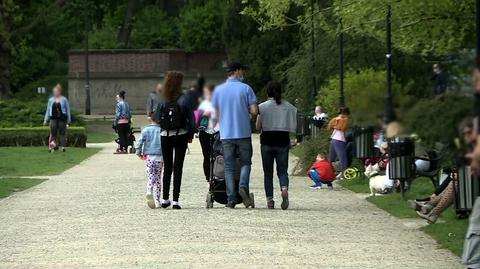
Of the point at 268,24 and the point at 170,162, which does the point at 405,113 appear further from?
the point at 268,24

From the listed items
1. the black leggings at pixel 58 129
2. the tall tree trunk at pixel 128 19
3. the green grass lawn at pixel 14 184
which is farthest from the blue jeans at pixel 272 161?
the black leggings at pixel 58 129

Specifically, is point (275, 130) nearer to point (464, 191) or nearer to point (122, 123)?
point (464, 191)

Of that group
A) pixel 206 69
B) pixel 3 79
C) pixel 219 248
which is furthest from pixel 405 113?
pixel 3 79

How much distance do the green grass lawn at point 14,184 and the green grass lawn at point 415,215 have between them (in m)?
6.10

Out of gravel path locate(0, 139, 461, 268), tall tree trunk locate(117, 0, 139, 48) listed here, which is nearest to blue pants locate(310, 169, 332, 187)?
gravel path locate(0, 139, 461, 268)

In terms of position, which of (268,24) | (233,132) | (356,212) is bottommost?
(356,212)

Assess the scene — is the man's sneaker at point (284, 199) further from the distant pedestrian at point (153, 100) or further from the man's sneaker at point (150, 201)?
the distant pedestrian at point (153, 100)

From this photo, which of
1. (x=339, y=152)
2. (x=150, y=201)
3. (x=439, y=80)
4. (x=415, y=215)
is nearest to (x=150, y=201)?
(x=150, y=201)

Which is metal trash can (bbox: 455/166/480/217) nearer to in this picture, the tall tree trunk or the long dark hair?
the long dark hair

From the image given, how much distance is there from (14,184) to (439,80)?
601 inches

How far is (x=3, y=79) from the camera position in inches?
1598

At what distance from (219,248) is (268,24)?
902 cm

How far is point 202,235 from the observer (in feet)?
44.6

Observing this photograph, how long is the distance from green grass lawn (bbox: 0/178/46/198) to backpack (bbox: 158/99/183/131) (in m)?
5.10
